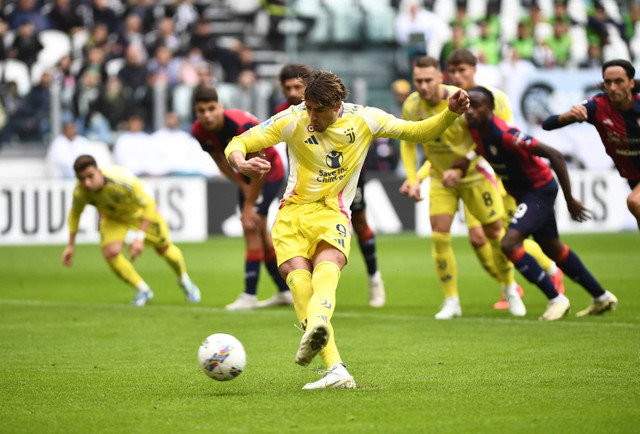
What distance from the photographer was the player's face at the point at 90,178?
37.6ft

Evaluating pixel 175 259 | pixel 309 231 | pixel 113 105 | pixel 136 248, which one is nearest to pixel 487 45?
pixel 113 105

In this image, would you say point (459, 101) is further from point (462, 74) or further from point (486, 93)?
point (462, 74)

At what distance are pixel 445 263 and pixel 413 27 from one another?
1340 centimetres

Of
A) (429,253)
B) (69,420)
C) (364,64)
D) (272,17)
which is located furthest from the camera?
(272,17)

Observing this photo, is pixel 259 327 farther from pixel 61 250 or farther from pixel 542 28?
pixel 542 28

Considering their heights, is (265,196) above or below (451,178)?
below

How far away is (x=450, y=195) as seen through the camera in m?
10.5

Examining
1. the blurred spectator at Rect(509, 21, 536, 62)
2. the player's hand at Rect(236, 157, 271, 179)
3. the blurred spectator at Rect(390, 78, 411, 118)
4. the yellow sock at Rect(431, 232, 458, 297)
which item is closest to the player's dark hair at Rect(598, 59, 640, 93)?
the yellow sock at Rect(431, 232, 458, 297)

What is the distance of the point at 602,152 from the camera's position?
21.5 m

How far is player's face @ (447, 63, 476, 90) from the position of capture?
1048 centimetres

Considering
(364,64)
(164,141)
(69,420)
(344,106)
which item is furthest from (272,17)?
(69,420)

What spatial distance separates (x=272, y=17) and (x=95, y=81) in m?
5.95

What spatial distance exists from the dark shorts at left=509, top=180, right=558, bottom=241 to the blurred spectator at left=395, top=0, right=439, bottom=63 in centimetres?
1284

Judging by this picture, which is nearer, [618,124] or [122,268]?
→ [618,124]
